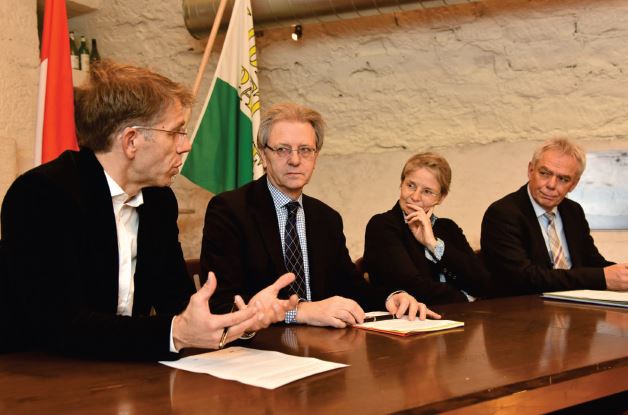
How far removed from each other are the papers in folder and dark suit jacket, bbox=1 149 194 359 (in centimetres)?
153

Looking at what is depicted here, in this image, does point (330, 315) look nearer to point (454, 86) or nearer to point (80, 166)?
point (80, 166)

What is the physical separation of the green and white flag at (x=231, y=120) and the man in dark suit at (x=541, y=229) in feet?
4.58

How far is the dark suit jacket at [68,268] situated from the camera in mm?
1427

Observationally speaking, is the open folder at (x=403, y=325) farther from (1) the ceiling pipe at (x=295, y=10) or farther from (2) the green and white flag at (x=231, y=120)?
(1) the ceiling pipe at (x=295, y=10)

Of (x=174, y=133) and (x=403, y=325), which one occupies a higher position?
(x=174, y=133)

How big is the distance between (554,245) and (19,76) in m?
2.74

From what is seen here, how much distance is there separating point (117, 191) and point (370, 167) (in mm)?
2463

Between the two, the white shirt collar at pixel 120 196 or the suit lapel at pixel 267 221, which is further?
the suit lapel at pixel 267 221

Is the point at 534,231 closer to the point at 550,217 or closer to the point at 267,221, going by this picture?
the point at 550,217

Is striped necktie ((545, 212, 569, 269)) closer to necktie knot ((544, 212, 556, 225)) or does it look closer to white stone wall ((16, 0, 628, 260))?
necktie knot ((544, 212, 556, 225))

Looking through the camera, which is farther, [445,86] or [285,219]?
[445,86]

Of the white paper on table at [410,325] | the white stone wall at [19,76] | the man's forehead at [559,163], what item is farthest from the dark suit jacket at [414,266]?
the white stone wall at [19,76]

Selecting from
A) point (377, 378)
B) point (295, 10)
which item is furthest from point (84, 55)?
point (377, 378)

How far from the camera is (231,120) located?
12.6ft
